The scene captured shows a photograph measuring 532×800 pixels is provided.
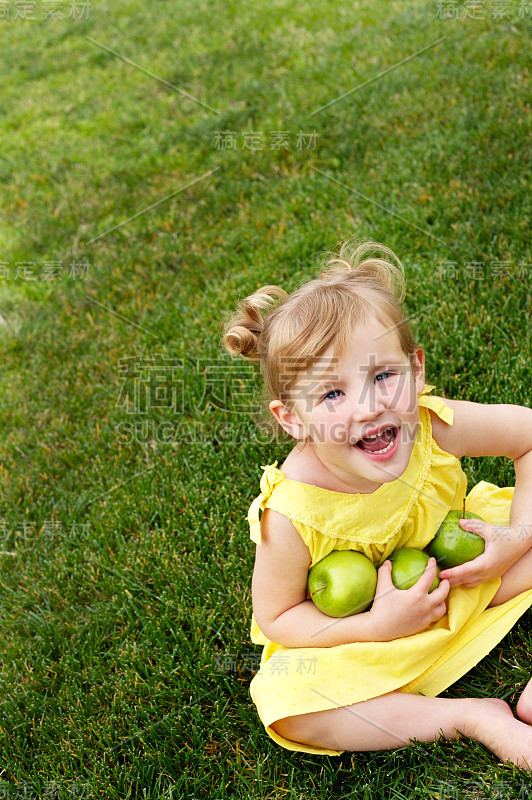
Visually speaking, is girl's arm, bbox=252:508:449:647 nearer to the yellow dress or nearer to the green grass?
the yellow dress

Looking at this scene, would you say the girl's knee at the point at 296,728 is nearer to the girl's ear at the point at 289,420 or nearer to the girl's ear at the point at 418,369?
the girl's ear at the point at 289,420

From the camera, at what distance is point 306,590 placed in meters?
2.42

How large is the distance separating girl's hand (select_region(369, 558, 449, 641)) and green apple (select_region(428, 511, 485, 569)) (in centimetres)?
12

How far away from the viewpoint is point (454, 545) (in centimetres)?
237

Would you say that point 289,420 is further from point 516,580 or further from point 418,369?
point 516,580

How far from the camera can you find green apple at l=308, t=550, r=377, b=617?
222 centimetres

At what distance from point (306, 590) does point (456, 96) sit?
3713 mm

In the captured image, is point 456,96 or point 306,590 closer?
point 306,590

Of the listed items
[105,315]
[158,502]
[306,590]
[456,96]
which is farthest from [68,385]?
[456,96]

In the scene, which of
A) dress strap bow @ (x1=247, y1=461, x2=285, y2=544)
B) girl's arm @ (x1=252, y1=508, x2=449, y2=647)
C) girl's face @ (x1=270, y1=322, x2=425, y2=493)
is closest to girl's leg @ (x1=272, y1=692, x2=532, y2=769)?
girl's arm @ (x1=252, y1=508, x2=449, y2=647)

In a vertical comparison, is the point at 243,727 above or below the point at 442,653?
below

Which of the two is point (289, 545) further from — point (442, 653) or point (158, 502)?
point (158, 502)

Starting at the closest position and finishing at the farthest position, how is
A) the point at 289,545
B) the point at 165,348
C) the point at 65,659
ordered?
the point at 289,545 < the point at 65,659 < the point at 165,348

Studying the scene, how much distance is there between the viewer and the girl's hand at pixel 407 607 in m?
2.21
